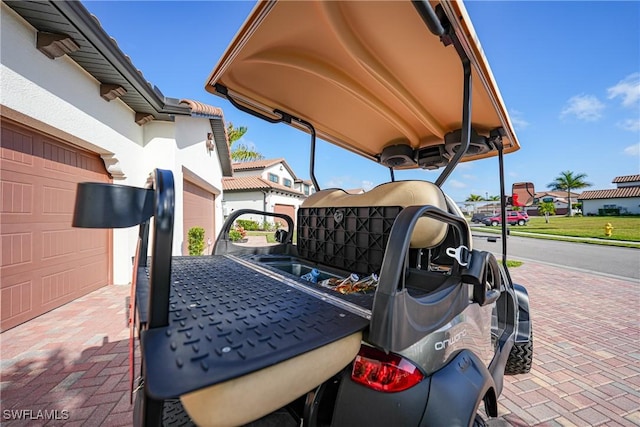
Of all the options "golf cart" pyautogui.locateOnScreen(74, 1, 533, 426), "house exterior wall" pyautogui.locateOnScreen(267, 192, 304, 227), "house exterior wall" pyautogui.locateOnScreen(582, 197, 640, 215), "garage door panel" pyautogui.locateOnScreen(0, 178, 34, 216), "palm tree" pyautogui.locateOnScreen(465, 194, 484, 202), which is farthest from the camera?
"palm tree" pyautogui.locateOnScreen(465, 194, 484, 202)

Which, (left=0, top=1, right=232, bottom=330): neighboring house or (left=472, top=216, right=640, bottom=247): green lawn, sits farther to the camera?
(left=472, top=216, right=640, bottom=247): green lawn

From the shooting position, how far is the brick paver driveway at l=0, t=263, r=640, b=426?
213 centimetres

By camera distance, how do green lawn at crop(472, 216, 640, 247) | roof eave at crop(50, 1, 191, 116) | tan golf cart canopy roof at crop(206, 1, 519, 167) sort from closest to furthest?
tan golf cart canopy roof at crop(206, 1, 519, 167) < roof eave at crop(50, 1, 191, 116) < green lawn at crop(472, 216, 640, 247)

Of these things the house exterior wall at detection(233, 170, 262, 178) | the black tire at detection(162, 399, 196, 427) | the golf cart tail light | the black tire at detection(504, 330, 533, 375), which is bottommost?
the black tire at detection(504, 330, 533, 375)

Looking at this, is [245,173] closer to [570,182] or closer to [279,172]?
[279,172]

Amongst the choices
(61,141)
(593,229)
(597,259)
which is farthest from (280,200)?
(593,229)

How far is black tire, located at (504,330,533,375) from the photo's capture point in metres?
2.54

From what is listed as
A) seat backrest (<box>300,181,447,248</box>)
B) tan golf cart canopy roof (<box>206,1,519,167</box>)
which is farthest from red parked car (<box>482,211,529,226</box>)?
seat backrest (<box>300,181,447,248</box>)

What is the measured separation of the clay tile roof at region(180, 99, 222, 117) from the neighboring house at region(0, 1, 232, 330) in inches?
2.7

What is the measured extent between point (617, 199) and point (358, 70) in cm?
5275

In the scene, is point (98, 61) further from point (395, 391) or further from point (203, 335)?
point (395, 391)

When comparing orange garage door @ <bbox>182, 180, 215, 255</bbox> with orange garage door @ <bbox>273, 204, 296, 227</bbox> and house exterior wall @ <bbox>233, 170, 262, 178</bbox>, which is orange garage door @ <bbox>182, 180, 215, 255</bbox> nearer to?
orange garage door @ <bbox>273, 204, 296, 227</bbox>

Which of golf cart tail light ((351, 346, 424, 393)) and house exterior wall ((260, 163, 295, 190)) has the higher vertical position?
house exterior wall ((260, 163, 295, 190))

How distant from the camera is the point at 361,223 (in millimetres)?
1842
